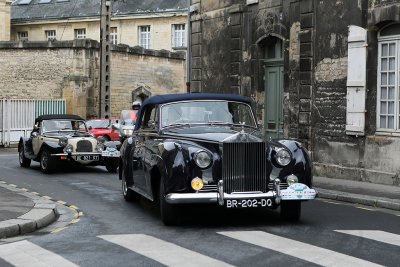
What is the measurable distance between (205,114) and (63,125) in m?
8.79

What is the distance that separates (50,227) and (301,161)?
142 inches

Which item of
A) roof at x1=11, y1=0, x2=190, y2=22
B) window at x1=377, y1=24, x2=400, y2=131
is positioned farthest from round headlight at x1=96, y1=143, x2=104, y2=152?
roof at x1=11, y1=0, x2=190, y2=22

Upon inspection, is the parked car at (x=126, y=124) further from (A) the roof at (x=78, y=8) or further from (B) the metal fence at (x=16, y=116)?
(A) the roof at (x=78, y=8)

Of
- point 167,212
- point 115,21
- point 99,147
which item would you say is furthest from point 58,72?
point 167,212

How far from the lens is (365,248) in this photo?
773 centimetres

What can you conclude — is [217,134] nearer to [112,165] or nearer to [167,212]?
[167,212]

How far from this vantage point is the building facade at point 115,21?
48281mm

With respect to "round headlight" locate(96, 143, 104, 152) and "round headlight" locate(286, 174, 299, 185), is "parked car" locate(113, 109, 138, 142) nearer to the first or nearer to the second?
"round headlight" locate(96, 143, 104, 152)

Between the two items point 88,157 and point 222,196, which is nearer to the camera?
point 222,196

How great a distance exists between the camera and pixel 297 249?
7645mm

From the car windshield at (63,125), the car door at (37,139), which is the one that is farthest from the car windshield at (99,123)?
the car door at (37,139)

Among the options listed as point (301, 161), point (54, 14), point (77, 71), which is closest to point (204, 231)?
point (301, 161)

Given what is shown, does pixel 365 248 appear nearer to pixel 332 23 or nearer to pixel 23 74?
pixel 332 23

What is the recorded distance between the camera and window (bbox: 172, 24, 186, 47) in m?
48.1
